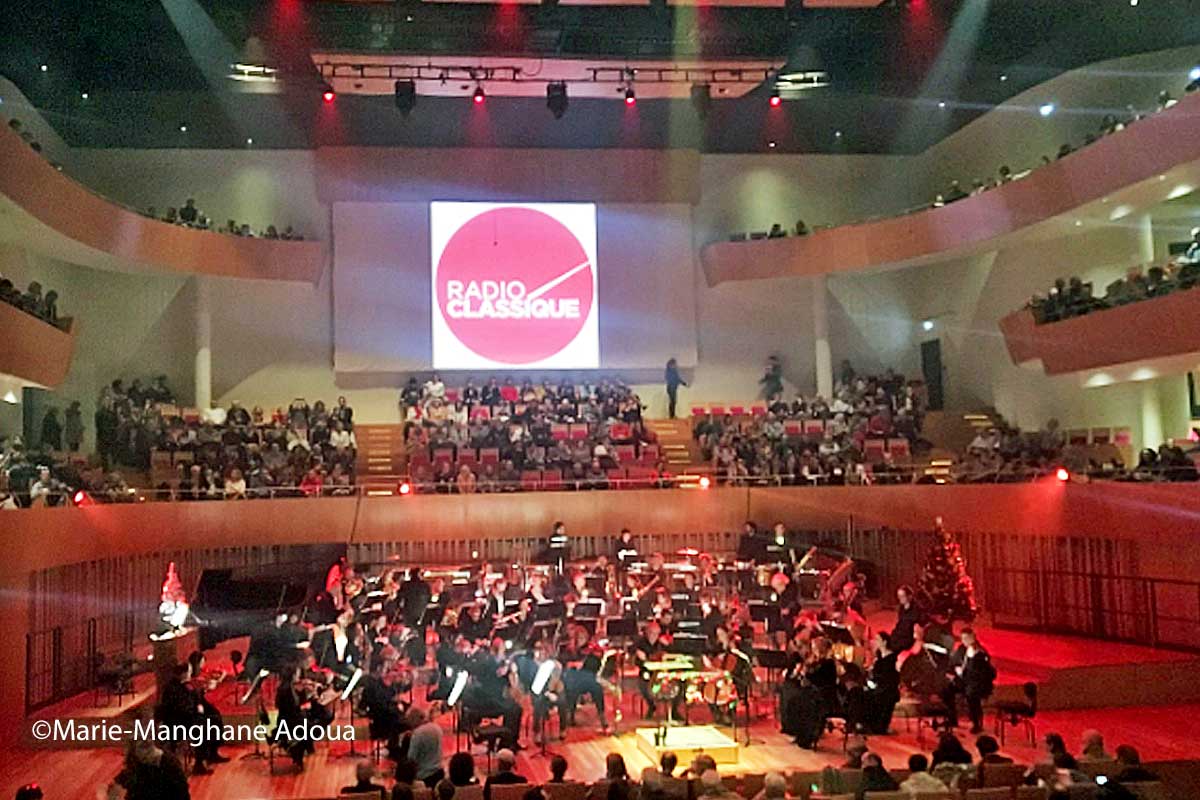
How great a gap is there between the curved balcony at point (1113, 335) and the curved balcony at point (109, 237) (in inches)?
556

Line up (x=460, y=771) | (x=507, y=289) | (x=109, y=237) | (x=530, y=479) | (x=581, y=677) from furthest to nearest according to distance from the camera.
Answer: (x=507, y=289) < (x=530, y=479) < (x=109, y=237) < (x=581, y=677) < (x=460, y=771)

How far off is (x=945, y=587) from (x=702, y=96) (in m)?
11.1

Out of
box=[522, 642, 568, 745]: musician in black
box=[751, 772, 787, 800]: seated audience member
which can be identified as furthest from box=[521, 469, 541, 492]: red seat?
box=[751, 772, 787, 800]: seated audience member

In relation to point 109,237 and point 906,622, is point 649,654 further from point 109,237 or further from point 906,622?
point 109,237

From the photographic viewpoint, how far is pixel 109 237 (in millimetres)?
19562

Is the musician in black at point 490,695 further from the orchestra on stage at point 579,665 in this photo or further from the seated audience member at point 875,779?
the seated audience member at point 875,779

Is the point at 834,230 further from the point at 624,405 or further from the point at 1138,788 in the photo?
the point at 1138,788

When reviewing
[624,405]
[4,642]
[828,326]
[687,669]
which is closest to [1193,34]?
[828,326]

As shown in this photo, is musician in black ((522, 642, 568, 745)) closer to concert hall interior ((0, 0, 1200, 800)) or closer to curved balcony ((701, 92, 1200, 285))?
concert hall interior ((0, 0, 1200, 800))

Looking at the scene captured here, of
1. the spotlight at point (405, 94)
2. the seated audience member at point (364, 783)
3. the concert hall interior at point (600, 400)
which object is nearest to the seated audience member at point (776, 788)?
the concert hall interior at point (600, 400)

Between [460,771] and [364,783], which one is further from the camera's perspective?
[460,771]

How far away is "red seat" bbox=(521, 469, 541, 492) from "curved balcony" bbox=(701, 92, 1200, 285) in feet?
24.3

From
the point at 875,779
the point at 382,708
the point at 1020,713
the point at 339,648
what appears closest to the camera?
the point at 875,779

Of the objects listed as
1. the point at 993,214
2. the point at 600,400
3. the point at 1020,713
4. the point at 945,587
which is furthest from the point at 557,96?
the point at 1020,713
